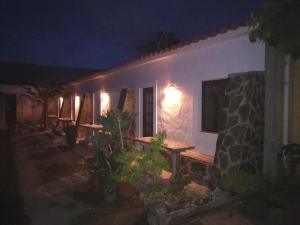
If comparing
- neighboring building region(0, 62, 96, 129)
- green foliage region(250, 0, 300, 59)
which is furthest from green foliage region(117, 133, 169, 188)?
neighboring building region(0, 62, 96, 129)

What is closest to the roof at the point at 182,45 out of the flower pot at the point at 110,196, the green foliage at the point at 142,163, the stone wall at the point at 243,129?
the stone wall at the point at 243,129

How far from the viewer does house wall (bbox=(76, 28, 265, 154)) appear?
676 cm

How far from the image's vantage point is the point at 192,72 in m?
8.44

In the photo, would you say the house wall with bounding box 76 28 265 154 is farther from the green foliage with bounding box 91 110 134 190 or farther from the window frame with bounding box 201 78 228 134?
the green foliage with bounding box 91 110 134 190

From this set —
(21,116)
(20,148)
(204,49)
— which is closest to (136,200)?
(204,49)

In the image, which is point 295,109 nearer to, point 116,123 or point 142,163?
point 142,163

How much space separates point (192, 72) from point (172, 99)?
4.30 feet

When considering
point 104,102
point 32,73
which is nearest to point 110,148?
point 104,102

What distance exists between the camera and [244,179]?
531 centimetres

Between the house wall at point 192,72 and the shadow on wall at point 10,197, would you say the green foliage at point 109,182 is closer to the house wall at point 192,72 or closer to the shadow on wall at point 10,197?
the shadow on wall at point 10,197

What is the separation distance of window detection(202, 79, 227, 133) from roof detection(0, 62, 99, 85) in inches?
737

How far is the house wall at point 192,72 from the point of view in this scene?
6.76m

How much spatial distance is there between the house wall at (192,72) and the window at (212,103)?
5.6 inches

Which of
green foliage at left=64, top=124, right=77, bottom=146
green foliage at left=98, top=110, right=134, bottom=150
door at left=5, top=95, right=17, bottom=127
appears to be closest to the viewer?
green foliage at left=98, top=110, right=134, bottom=150
